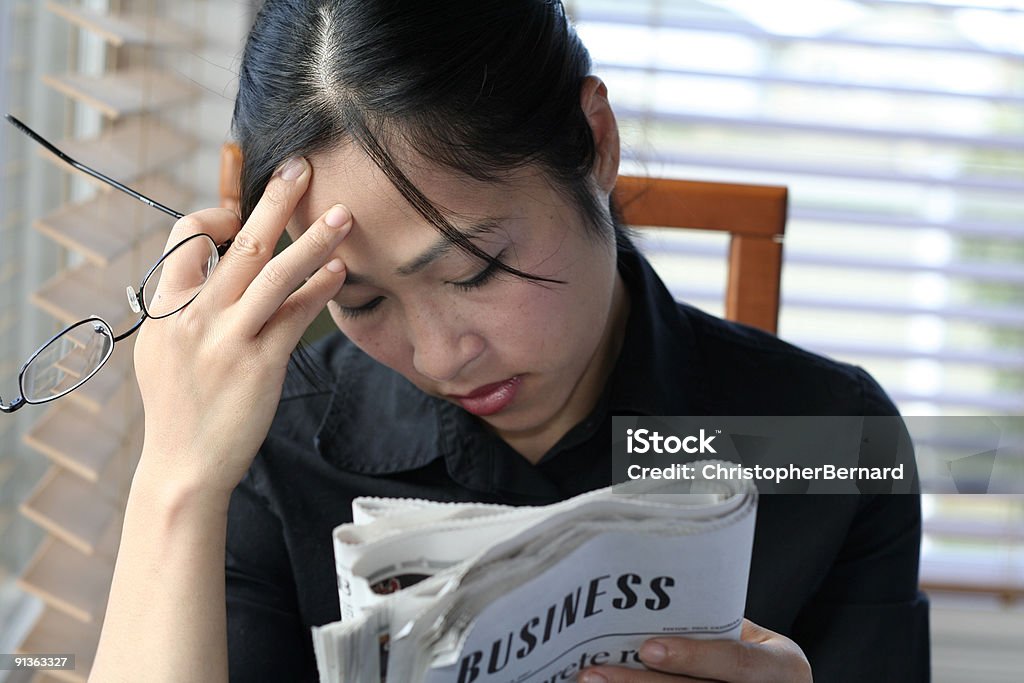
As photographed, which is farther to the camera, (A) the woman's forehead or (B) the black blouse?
(B) the black blouse

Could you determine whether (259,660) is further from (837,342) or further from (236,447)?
(837,342)

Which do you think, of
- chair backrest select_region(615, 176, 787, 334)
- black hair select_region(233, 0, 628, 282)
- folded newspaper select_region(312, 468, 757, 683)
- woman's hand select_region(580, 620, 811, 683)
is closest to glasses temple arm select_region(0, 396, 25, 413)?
black hair select_region(233, 0, 628, 282)

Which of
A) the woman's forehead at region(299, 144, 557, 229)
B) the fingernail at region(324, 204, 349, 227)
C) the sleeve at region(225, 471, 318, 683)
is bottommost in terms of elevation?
the sleeve at region(225, 471, 318, 683)

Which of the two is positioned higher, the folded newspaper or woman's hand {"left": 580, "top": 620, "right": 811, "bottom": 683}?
the folded newspaper

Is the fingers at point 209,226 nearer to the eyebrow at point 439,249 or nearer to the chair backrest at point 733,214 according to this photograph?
the eyebrow at point 439,249

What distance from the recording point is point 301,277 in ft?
2.19

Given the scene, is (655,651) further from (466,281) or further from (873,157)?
(873,157)

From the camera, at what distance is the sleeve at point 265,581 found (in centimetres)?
85

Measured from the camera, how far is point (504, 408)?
2.62ft

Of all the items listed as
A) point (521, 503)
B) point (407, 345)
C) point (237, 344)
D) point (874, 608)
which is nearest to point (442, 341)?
point (407, 345)

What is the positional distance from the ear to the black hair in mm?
26

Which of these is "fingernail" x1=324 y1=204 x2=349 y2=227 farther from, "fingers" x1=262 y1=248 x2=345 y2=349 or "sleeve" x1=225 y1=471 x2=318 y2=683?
"sleeve" x1=225 y1=471 x2=318 y2=683

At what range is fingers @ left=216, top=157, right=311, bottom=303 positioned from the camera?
692 millimetres

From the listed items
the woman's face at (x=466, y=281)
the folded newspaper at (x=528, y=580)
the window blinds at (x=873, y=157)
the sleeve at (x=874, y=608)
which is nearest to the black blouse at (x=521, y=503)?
the sleeve at (x=874, y=608)
